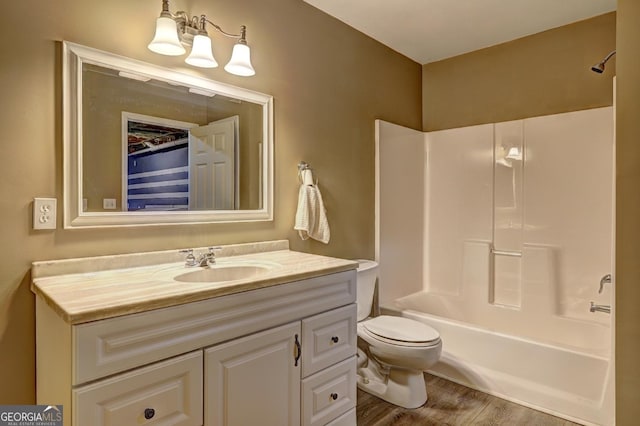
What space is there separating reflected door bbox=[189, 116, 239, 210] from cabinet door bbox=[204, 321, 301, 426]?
76 centimetres

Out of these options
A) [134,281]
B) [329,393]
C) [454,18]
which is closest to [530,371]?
[329,393]

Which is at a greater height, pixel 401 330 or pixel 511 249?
pixel 511 249

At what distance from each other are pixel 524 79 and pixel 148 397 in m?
3.11

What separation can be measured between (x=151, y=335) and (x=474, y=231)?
2.64m

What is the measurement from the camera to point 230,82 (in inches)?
75.2

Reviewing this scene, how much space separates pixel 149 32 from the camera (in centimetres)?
163

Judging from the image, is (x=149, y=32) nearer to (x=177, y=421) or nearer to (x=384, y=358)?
(x=177, y=421)

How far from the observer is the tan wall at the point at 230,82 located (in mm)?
1315

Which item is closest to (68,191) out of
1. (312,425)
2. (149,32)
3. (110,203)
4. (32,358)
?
(110,203)

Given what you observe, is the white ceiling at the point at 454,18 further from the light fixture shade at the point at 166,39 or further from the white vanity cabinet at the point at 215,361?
the white vanity cabinet at the point at 215,361

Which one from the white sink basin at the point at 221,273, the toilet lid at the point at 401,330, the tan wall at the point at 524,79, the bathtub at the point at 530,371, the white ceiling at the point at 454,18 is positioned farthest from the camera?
the tan wall at the point at 524,79

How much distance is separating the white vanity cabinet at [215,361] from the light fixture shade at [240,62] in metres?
1.08

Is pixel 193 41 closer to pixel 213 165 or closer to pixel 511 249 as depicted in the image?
pixel 213 165

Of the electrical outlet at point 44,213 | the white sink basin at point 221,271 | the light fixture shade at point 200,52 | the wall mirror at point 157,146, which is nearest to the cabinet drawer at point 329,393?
the white sink basin at point 221,271
